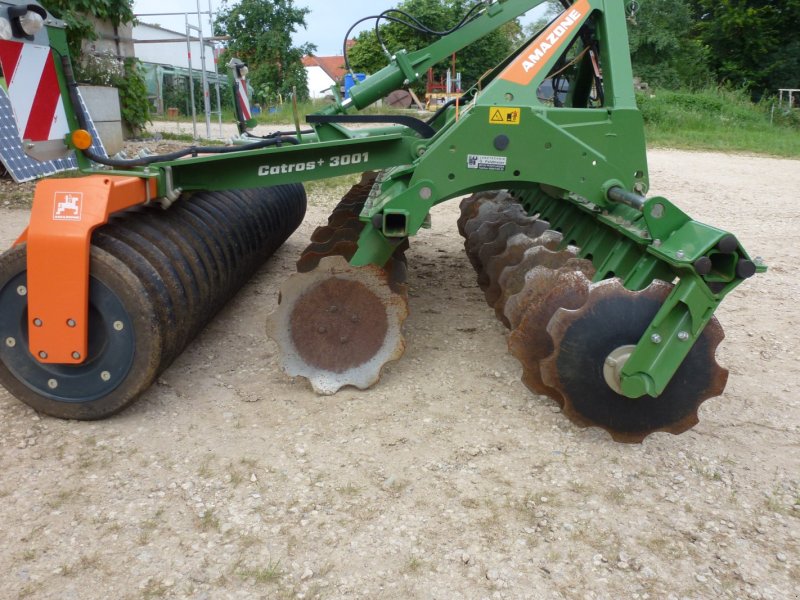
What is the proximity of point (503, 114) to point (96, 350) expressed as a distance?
1.96 meters

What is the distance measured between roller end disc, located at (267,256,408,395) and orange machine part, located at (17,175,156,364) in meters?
0.80

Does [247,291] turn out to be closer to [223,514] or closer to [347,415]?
[347,415]

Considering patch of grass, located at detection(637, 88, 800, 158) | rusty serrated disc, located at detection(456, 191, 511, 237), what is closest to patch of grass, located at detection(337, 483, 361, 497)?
rusty serrated disc, located at detection(456, 191, 511, 237)

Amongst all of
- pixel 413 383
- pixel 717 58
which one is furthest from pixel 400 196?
pixel 717 58

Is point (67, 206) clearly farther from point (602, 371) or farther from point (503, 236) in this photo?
point (503, 236)

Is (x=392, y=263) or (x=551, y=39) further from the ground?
(x=551, y=39)

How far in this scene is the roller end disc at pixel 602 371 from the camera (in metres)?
2.63

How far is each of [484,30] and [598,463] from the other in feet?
8.34

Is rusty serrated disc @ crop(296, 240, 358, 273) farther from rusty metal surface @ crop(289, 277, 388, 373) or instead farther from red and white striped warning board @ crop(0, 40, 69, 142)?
red and white striped warning board @ crop(0, 40, 69, 142)

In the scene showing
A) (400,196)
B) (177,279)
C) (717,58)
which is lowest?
(177,279)

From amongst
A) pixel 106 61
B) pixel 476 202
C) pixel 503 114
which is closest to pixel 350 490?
pixel 503 114

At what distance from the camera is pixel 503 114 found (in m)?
2.95

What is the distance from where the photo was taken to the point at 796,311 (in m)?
4.54

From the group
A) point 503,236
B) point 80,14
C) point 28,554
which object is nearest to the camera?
point 28,554
